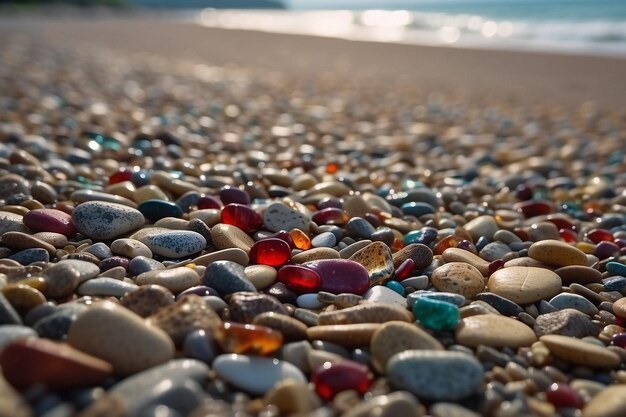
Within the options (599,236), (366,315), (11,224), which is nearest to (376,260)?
(366,315)

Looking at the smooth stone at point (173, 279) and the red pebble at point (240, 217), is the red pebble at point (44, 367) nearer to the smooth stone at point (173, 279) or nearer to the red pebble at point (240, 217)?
the smooth stone at point (173, 279)

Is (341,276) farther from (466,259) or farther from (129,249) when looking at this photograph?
(129,249)

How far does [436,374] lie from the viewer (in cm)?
133

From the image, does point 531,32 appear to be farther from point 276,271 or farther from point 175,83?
point 276,271

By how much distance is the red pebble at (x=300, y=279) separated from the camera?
1787mm

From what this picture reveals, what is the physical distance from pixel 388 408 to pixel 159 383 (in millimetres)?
452

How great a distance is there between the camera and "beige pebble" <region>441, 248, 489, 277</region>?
203 cm

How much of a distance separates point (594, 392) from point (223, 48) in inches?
400

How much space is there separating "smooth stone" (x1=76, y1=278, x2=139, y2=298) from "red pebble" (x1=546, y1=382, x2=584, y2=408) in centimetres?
104

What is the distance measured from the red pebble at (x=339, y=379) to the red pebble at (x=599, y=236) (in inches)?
57.5

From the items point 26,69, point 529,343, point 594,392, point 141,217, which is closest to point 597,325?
point 529,343

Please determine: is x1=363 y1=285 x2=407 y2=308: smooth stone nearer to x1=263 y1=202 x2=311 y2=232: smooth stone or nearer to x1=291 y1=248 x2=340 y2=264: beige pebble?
x1=291 y1=248 x2=340 y2=264: beige pebble

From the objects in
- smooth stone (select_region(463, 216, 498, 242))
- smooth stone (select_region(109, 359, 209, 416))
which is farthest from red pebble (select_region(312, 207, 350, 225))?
smooth stone (select_region(109, 359, 209, 416))

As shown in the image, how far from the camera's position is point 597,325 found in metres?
1.75
